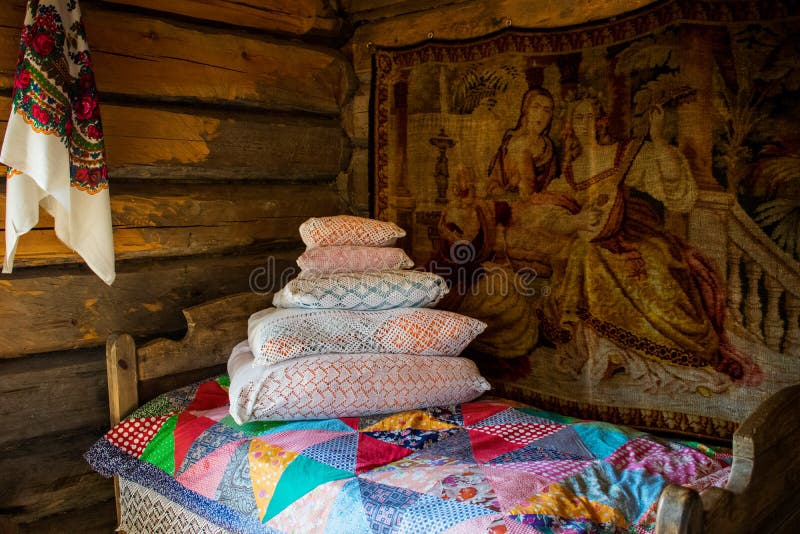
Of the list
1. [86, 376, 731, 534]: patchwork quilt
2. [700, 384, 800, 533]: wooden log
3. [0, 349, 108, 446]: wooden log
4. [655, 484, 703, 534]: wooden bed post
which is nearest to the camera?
[655, 484, 703, 534]: wooden bed post

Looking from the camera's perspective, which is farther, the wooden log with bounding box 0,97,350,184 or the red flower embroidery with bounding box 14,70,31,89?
the wooden log with bounding box 0,97,350,184

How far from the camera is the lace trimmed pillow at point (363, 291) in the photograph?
2414mm

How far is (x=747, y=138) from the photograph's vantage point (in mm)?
2174

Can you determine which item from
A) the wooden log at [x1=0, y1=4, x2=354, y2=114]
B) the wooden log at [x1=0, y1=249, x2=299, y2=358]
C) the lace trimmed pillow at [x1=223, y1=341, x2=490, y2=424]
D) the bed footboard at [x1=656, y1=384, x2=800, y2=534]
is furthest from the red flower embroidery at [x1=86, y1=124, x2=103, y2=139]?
the bed footboard at [x1=656, y1=384, x2=800, y2=534]

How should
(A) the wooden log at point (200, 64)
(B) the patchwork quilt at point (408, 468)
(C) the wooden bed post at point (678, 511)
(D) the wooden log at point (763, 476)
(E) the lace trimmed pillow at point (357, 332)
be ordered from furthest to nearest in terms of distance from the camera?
1. (A) the wooden log at point (200, 64)
2. (E) the lace trimmed pillow at point (357, 332)
3. (B) the patchwork quilt at point (408, 468)
4. (D) the wooden log at point (763, 476)
5. (C) the wooden bed post at point (678, 511)

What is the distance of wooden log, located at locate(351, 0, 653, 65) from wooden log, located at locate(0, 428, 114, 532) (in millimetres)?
2020

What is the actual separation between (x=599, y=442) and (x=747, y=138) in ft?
3.37

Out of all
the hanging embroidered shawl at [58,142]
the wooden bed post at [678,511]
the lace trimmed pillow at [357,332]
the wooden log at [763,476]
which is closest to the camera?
the wooden bed post at [678,511]

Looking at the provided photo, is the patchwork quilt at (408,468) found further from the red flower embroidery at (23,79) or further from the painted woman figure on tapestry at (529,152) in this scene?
the red flower embroidery at (23,79)

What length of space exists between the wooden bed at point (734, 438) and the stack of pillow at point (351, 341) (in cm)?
16

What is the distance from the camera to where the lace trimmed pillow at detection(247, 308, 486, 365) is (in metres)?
2.23

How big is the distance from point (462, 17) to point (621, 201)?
106 centimetres

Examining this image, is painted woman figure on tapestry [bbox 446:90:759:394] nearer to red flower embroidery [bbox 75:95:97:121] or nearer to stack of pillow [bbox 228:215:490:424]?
stack of pillow [bbox 228:215:490:424]

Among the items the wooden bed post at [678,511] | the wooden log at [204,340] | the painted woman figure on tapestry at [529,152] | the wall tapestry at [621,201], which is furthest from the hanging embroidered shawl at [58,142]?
the wooden bed post at [678,511]
